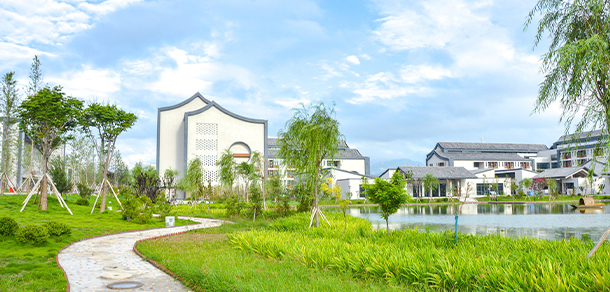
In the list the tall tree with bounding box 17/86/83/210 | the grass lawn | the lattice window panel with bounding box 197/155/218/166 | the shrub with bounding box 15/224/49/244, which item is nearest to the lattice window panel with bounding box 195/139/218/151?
the lattice window panel with bounding box 197/155/218/166

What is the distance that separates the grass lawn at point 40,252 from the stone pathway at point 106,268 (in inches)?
10.4

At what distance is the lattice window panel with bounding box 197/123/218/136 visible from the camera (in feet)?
171

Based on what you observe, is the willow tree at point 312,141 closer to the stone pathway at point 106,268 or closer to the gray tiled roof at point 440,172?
the stone pathway at point 106,268

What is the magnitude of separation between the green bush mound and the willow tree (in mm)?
4637

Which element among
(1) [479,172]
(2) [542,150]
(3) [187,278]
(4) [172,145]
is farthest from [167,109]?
(2) [542,150]

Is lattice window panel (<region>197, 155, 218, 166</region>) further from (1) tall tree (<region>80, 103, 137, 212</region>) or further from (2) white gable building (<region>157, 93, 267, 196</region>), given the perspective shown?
(1) tall tree (<region>80, 103, 137, 212</region>)

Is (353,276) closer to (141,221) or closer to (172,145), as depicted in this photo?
(141,221)

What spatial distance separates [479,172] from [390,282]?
55.7m

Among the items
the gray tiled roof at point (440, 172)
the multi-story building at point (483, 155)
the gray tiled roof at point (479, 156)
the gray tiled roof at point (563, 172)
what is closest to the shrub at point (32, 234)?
the gray tiled roof at point (440, 172)

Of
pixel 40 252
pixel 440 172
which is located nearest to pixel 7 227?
pixel 40 252

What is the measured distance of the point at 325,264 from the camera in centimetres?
691

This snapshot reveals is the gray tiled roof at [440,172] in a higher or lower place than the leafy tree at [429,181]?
higher

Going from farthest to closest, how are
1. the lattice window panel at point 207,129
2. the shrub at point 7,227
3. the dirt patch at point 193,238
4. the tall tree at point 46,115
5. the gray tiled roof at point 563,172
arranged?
1. the lattice window panel at point 207,129
2. the gray tiled roof at point 563,172
3. the tall tree at point 46,115
4. the dirt patch at point 193,238
5. the shrub at point 7,227

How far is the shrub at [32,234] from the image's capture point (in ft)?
31.4
